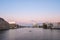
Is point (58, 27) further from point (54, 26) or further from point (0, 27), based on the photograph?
point (0, 27)

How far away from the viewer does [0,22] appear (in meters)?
72.4

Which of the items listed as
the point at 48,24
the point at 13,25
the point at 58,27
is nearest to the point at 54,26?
the point at 58,27

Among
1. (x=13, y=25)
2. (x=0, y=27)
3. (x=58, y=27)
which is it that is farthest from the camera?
(x=13, y=25)

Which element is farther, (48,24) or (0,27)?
(48,24)

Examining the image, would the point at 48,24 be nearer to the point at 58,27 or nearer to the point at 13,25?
the point at 58,27

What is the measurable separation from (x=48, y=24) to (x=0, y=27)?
38.6 meters

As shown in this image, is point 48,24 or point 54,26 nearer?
point 54,26

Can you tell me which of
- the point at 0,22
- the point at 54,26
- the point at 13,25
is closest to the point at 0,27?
the point at 0,22

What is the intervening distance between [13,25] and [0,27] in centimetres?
2611

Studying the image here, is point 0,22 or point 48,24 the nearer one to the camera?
point 0,22

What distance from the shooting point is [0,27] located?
72312mm

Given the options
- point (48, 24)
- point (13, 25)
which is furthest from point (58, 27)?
point (13, 25)

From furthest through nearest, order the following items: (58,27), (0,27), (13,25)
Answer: (13,25)
(58,27)
(0,27)

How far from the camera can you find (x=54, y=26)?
88.1m
